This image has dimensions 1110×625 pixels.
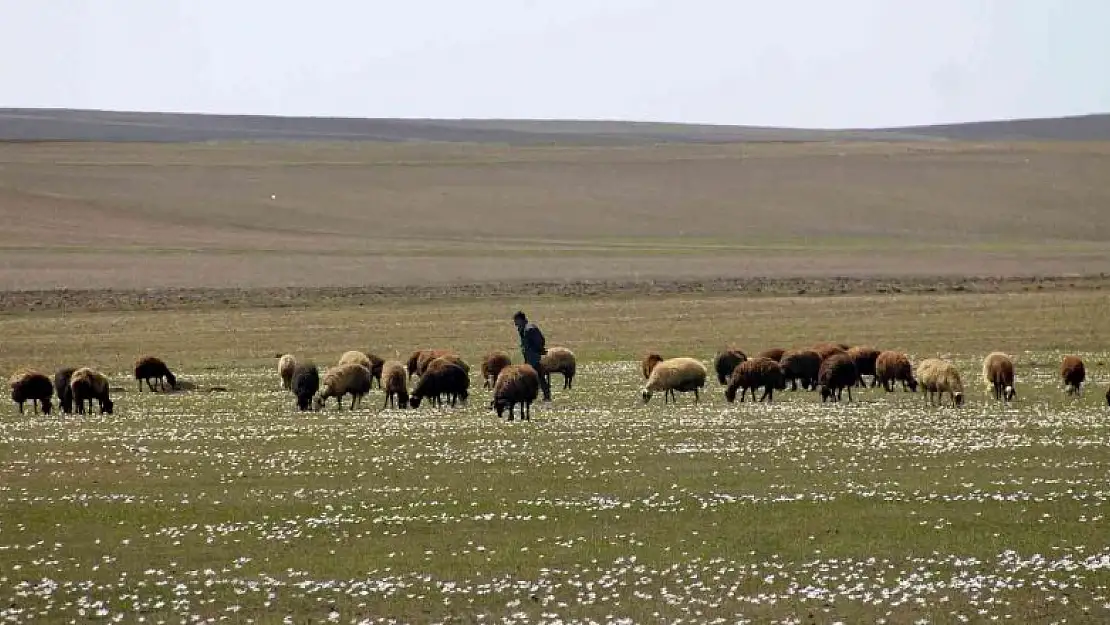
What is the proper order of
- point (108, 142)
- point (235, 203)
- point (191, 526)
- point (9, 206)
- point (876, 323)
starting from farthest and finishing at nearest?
point (108, 142), point (235, 203), point (9, 206), point (876, 323), point (191, 526)

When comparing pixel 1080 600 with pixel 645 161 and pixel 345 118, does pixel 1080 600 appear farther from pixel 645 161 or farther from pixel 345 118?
pixel 345 118

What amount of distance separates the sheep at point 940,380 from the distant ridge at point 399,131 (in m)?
122

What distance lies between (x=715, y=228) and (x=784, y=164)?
27.3 metres

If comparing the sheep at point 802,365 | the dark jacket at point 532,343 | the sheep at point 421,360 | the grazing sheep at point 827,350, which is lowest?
the sheep at point 802,365

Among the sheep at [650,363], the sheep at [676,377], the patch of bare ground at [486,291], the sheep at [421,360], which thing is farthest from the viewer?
the patch of bare ground at [486,291]

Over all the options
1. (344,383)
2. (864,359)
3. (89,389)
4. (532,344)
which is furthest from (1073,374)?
(89,389)

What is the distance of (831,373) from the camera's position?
28.0 meters

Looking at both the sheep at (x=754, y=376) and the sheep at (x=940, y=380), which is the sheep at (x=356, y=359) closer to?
the sheep at (x=754, y=376)

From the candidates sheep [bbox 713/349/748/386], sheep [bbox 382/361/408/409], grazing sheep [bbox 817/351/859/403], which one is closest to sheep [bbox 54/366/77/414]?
sheep [bbox 382/361/408/409]

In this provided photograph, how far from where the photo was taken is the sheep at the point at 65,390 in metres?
28.8

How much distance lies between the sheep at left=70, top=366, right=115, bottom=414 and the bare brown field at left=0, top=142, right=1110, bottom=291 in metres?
37.7

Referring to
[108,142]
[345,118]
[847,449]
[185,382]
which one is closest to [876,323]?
[185,382]

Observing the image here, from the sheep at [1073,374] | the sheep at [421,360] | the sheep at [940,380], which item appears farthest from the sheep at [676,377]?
the sheep at [1073,374]

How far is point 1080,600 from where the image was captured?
1200 centimetres
